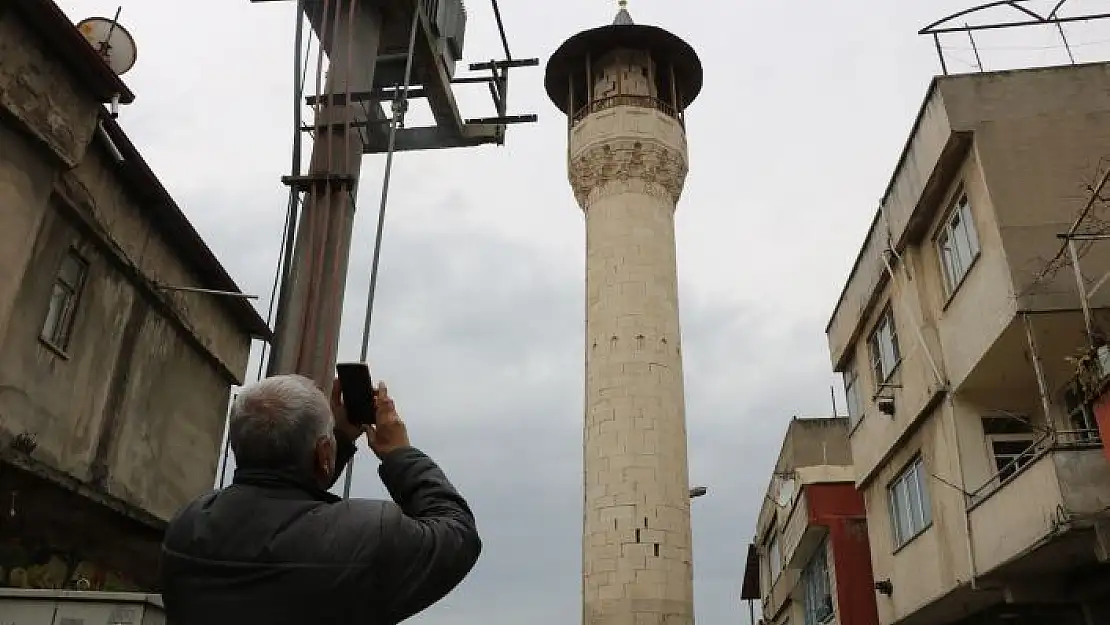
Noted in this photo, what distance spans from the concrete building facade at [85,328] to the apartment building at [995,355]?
9903 millimetres

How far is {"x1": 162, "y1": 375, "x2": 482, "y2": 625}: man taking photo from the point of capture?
2.11m

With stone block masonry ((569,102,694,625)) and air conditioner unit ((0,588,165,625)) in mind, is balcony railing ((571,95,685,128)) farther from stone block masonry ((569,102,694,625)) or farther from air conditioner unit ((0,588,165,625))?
air conditioner unit ((0,588,165,625))

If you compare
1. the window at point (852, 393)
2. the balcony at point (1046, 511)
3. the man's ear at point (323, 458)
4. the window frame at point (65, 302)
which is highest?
the window at point (852, 393)

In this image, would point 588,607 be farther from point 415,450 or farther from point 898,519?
point 415,450

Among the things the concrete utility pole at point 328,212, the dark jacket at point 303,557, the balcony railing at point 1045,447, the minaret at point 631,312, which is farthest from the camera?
the minaret at point 631,312

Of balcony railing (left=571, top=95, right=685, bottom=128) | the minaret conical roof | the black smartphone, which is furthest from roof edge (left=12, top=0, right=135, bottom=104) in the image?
the minaret conical roof

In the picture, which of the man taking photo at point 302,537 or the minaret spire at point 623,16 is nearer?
the man taking photo at point 302,537

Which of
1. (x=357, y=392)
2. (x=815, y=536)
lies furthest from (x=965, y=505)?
(x=357, y=392)

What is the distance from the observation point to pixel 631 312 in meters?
22.1

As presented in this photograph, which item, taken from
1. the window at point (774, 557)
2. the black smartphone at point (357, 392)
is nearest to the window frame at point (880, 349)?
the window at point (774, 557)

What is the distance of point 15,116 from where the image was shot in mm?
8203

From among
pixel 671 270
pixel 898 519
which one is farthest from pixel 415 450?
pixel 671 270

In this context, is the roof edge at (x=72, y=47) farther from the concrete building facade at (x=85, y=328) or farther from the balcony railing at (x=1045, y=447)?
the balcony railing at (x=1045, y=447)

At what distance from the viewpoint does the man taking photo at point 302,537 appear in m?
2.11
